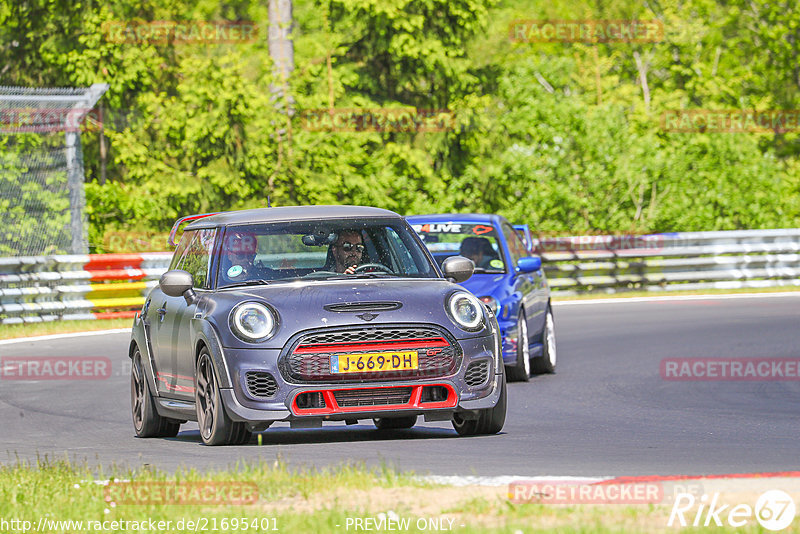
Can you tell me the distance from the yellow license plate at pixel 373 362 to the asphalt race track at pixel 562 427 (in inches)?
19.7

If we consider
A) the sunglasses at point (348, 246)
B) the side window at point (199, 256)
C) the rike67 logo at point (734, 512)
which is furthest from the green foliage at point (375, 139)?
the rike67 logo at point (734, 512)

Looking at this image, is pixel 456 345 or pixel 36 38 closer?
pixel 456 345

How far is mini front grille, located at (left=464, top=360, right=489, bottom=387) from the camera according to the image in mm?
9227

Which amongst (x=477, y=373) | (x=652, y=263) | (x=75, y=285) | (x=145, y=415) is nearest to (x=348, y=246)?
(x=477, y=373)

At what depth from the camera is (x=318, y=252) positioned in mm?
10109

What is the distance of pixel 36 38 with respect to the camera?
110 feet

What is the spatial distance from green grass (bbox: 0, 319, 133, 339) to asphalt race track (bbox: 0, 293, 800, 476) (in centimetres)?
149

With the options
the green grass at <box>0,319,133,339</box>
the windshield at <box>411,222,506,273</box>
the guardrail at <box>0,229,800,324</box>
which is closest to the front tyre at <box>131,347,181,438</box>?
the windshield at <box>411,222,506,273</box>

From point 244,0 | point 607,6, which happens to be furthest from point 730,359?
point 244,0

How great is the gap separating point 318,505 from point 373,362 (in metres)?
2.34

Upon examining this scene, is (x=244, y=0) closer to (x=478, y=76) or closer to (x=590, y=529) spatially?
(x=478, y=76)

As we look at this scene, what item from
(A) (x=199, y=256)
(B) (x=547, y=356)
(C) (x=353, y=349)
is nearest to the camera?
(C) (x=353, y=349)

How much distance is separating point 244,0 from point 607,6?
51.9ft

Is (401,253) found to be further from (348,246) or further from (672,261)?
(672,261)
